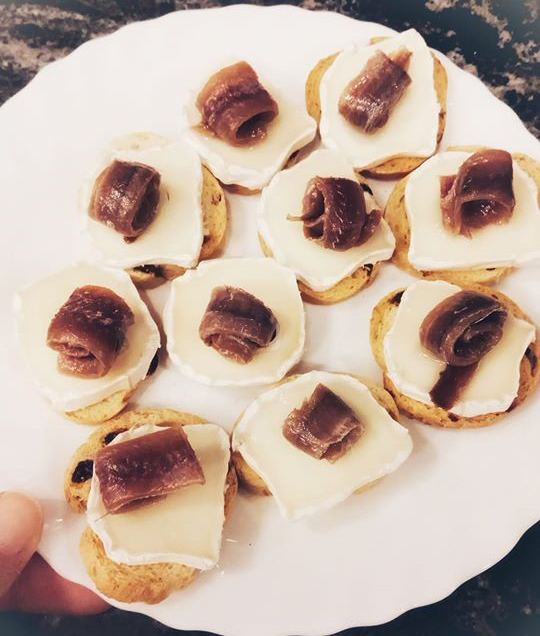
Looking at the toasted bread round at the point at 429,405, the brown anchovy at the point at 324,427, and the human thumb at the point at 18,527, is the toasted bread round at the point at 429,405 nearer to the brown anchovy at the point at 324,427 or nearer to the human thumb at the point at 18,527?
the brown anchovy at the point at 324,427

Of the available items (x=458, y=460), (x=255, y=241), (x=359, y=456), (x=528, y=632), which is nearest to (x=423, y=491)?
(x=458, y=460)

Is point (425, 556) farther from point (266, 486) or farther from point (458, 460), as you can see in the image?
point (266, 486)

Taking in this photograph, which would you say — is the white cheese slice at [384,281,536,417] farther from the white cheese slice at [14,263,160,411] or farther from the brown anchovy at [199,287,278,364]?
the white cheese slice at [14,263,160,411]

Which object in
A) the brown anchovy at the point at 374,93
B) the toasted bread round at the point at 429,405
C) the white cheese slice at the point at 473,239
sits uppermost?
the brown anchovy at the point at 374,93

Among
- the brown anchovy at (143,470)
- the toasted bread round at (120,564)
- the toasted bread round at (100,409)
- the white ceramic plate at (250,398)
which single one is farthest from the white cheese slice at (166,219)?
the brown anchovy at (143,470)

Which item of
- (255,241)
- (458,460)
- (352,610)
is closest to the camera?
(352,610)

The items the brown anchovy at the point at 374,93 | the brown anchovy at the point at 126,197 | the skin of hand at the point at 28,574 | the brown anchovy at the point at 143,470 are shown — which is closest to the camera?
the brown anchovy at the point at 143,470

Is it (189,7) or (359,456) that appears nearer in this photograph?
(359,456)
